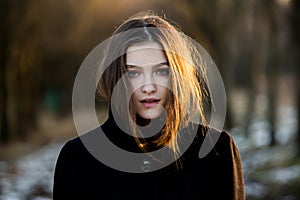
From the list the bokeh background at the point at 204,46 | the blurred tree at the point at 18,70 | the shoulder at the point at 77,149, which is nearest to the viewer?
the shoulder at the point at 77,149

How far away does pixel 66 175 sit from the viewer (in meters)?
2.57

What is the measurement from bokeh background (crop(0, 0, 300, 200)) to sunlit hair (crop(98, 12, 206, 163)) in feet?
20.6

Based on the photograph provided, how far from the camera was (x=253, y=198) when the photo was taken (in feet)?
28.1

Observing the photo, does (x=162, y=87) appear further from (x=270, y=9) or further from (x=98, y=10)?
Result: (x=98, y=10)

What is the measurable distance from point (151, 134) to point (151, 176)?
19cm

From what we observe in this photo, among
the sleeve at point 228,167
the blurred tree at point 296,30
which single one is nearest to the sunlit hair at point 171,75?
the sleeve at point 228,167

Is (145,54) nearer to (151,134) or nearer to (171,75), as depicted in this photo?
(171,75)

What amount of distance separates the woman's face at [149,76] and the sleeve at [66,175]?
14.7 inches

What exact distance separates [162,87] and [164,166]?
330 millimetres

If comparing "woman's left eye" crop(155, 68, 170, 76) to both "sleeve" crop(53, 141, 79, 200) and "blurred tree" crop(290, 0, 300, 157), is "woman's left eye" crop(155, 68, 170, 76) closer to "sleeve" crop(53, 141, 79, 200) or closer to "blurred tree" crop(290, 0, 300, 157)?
"sleeve" crop(53, 141, 79, 200)

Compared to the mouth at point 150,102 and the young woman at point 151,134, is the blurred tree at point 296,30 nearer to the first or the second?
the young woman at point 151,134

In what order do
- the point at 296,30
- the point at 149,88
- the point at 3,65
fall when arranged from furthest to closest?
the point at 3,65
the point at 296,30
the point at 149,88

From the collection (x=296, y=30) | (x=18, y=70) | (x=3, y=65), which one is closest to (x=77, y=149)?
(x=296, y=30)

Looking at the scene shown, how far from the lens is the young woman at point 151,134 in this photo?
2.43 meters
